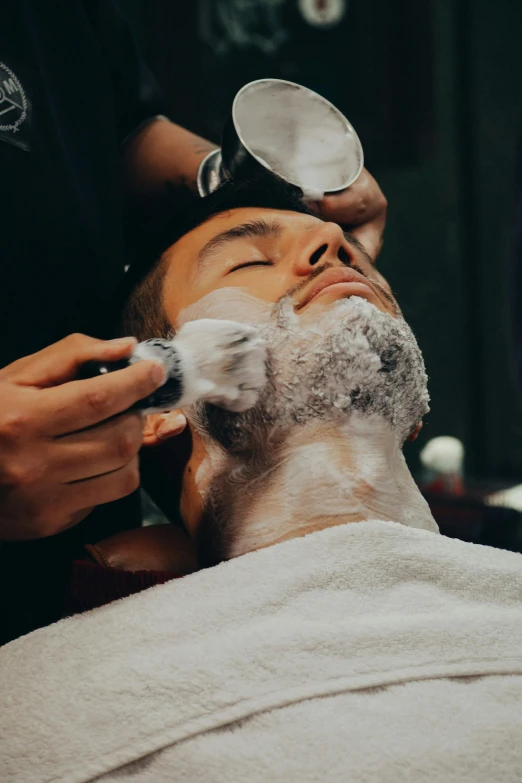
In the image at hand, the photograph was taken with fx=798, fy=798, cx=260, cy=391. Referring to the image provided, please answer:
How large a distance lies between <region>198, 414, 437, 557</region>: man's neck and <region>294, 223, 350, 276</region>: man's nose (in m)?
0.26

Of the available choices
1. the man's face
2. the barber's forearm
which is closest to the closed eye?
the man's face

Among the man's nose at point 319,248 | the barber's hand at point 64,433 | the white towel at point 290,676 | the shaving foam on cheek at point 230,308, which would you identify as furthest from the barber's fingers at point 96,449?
the man's nose at point 319,248

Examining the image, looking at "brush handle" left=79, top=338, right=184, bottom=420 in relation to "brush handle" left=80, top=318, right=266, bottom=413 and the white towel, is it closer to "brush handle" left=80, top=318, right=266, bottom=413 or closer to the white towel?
"brush handle" left=80, top=318, right=266, bottom=413

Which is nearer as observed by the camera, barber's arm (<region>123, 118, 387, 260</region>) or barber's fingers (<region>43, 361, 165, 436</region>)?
barber's fingers (<region>43, 361, 165, 436</region>)

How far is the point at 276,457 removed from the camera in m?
1.19

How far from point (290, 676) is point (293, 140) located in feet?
3.40

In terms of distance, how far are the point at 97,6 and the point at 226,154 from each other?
0.41 meters

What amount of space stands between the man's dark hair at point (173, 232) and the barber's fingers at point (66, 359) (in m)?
0.46

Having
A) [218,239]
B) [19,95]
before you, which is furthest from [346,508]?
[19,95]

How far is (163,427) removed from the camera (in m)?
1.25

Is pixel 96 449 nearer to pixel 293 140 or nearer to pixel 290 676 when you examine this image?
pixel 290 676

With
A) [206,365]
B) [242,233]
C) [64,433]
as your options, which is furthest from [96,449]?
[242,233]

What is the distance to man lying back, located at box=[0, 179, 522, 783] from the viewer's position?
852 millimetres

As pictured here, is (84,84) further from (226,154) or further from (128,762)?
(128,762)
